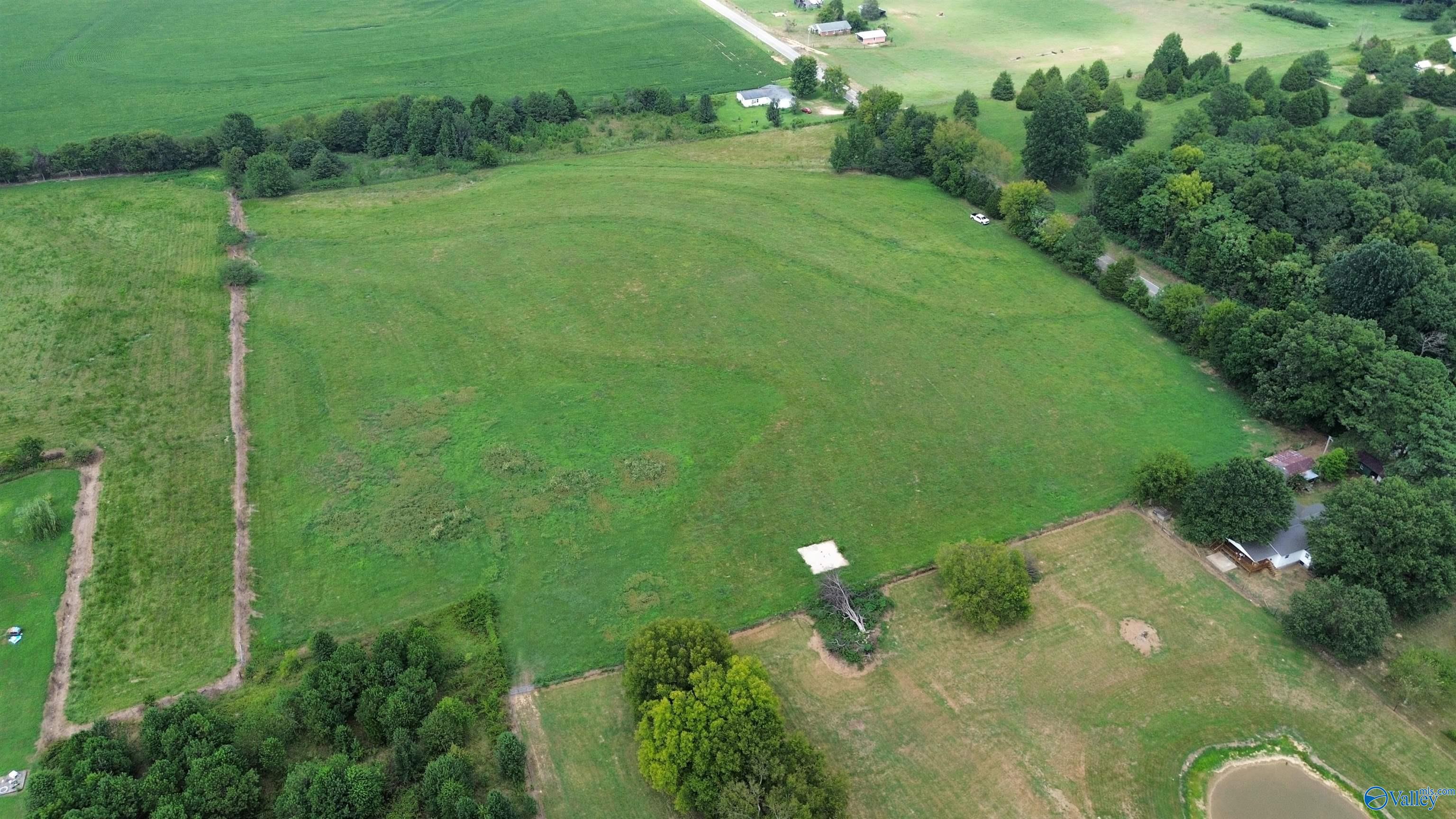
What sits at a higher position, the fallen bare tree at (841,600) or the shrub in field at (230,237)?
the shrub in field at (230,237)

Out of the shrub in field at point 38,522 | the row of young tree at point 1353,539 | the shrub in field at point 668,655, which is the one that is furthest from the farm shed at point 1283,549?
the shrub in field at point 38,522

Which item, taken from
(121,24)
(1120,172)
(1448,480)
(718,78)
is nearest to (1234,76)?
(1120,172)

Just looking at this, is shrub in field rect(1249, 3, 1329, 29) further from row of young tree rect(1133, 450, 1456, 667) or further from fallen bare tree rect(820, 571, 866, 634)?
fallen bare tree rect(820, 571, 866, 634)

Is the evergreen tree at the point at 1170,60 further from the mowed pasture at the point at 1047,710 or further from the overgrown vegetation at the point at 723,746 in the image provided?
the overgrown vegetation at the point at 723,746

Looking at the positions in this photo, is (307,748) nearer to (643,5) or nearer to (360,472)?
(360,472)

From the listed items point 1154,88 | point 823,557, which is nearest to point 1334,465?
point 823,557

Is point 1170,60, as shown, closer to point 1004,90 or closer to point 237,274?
point 1004,90

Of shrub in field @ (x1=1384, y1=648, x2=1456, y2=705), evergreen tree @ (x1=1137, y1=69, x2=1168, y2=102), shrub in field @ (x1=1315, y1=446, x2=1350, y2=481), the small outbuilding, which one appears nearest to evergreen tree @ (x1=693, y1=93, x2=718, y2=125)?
evergreen tree @ (x1=1137, y1=69, x2=1168, y2=102)
